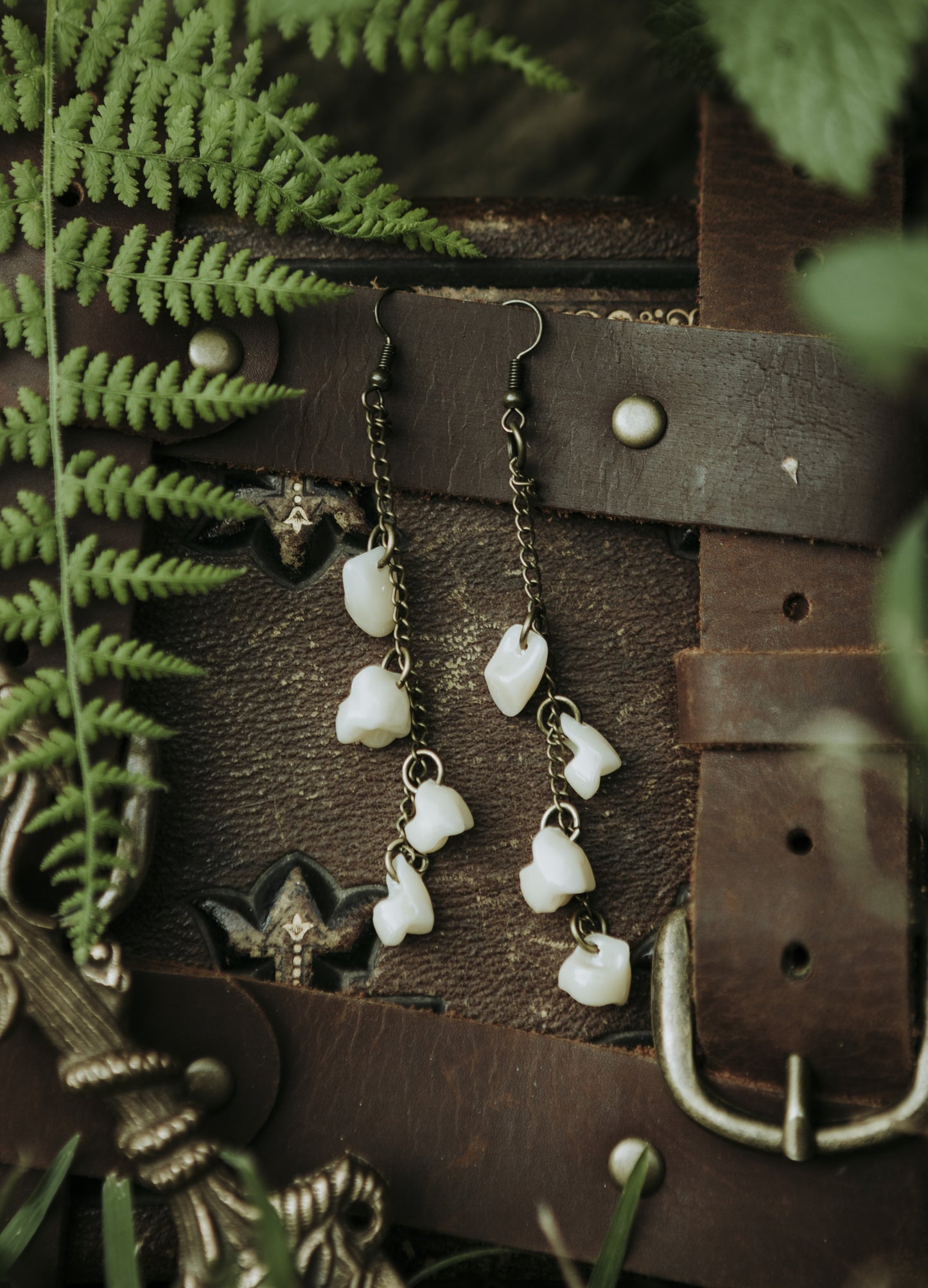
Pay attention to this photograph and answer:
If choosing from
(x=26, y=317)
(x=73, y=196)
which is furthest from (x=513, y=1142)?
(x=73, y=196)

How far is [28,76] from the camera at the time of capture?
805 millimetres

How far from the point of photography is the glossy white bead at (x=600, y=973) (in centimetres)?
82

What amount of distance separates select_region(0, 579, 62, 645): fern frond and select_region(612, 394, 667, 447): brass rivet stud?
1.56ft

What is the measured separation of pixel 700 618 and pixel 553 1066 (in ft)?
1.28

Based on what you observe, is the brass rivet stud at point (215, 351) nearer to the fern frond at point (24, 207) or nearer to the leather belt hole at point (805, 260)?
the fern frond at point (24, 207)

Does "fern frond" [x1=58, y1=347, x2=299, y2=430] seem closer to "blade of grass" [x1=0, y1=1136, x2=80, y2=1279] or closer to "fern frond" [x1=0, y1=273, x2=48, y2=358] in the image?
"fern frond" [x1=0, y1=273, x2=48, y2=358]

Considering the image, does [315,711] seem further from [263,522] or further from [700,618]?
[700,618]

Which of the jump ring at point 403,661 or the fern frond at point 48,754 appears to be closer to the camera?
the fern frond at point 48,754

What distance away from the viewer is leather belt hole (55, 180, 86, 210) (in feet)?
2.81

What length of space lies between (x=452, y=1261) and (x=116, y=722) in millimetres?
493

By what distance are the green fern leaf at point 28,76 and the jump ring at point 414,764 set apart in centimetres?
60

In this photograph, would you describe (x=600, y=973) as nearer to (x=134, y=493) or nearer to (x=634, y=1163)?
(x=634, y=1163)

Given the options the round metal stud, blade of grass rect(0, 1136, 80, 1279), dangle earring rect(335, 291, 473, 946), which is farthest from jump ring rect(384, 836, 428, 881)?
blade of grass rect(0, 1136, 80, 1279)

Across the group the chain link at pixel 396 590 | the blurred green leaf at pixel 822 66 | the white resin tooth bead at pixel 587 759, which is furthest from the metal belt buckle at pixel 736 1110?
the blurred green leaf at pixel 822 66
